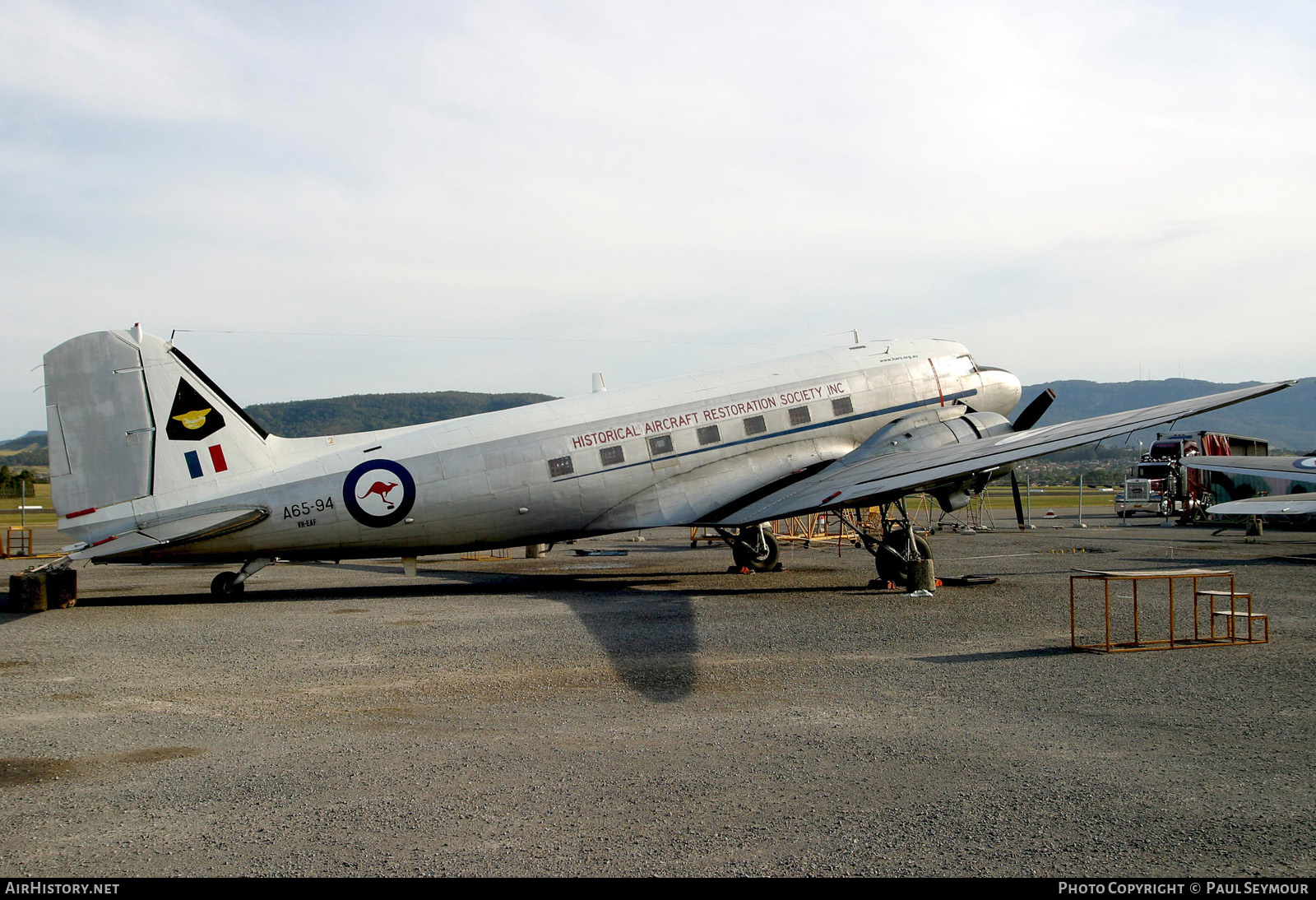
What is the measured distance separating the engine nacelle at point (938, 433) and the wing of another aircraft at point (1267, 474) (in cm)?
615

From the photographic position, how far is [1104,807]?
6359 mm

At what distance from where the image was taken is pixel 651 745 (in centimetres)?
804

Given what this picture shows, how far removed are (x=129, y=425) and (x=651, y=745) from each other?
12744 mm

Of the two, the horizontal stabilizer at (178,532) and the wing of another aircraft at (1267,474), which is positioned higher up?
the horizontal stabilizer at (178,532)

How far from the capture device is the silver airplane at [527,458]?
16.2 meters

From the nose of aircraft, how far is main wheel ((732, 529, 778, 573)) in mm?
6131

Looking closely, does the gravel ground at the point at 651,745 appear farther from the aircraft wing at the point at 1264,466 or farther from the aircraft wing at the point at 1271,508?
the aircraft wing at the point at 1264,466

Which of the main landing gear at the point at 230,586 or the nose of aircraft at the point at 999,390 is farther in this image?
the nose of aircraft at the point at 999,390

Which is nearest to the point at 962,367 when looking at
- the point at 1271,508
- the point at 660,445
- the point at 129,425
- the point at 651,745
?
the point at 660,445
